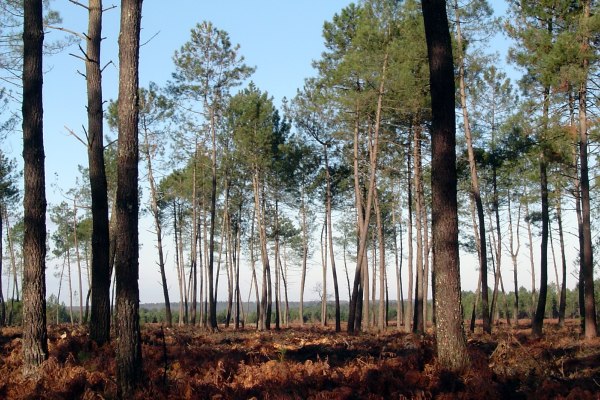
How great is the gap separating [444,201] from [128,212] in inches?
163

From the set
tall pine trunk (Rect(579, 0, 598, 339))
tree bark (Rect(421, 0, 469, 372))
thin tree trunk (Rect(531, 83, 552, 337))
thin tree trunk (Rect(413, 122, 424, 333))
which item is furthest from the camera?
thin tree trunk (Rect(413, 122, 424, 333))

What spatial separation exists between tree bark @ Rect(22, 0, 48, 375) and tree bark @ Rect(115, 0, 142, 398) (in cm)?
204

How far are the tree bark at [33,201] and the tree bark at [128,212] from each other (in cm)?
204

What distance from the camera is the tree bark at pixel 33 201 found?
27.0 feet

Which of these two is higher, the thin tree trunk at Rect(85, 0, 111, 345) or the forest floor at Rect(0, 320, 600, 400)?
the thin tree trunk at Rect(85, 0, 111, 345)

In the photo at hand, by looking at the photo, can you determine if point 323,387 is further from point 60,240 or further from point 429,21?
point 60,240

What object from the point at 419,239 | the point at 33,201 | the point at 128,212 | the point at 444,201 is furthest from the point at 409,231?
the point at 128,212

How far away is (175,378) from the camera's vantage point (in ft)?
24.7

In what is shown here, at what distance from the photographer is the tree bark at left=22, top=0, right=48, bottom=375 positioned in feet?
27.0

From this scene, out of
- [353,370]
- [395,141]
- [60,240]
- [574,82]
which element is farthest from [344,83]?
[60,240]

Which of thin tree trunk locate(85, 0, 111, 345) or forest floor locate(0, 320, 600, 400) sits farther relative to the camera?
thin tree trunk locate(85, 0, 111, 345)

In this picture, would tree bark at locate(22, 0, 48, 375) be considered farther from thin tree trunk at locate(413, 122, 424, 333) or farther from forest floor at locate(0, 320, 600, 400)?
thin tree trunk at locate(413, 122, 424, 333)

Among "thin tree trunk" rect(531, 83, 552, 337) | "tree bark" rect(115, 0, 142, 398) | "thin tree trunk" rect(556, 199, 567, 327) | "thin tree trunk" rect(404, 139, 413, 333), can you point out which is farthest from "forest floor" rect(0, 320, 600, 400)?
"thin tree trunk" rect(556, 199, 567, 327)

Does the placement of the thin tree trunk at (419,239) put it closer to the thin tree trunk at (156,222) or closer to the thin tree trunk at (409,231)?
the thin tree trunk at (409,231)
